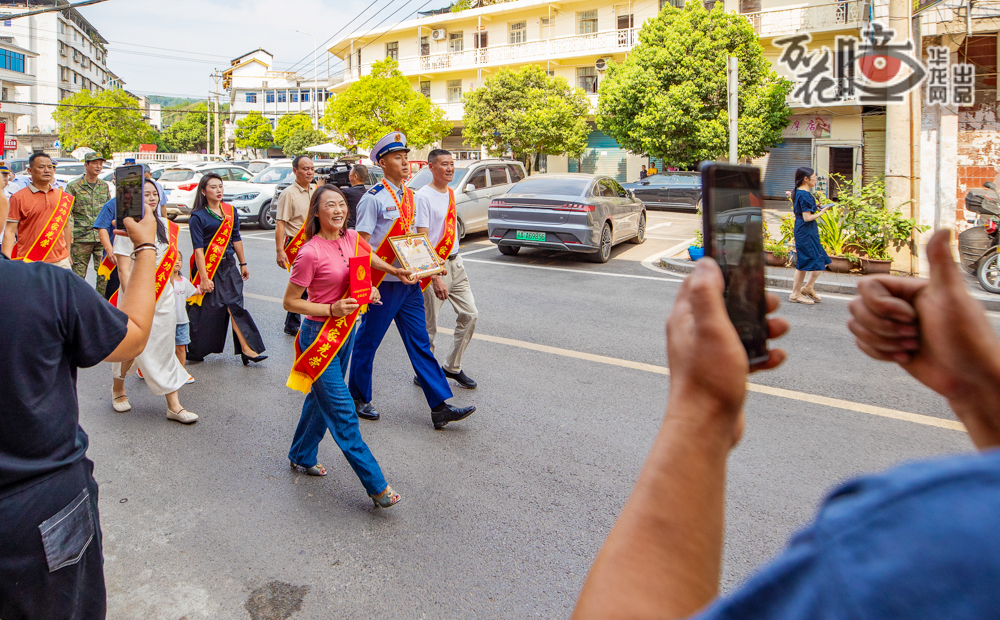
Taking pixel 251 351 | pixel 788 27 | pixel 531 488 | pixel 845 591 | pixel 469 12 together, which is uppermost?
pixel 469 12

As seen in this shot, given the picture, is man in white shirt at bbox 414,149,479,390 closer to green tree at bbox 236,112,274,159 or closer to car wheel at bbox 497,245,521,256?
car wheel at bbox 497,245,521,256

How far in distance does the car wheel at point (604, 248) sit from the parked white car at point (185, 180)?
33.0ft

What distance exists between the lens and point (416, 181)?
15.2 m

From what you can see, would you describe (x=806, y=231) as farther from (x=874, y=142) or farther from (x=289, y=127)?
(x=289, y=127)

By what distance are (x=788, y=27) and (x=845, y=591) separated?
3141 cm

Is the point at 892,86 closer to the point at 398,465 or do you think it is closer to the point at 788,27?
the point at 398,465

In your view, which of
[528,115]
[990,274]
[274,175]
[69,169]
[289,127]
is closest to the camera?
[990,274]

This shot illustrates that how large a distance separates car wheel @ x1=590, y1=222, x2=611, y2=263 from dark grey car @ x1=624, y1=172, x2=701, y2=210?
9.95 meters

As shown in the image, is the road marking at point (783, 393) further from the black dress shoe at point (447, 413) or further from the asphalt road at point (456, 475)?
the black dress shoe at point (447, 413)

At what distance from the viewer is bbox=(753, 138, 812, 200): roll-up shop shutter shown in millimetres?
28328

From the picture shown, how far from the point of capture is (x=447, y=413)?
483 cm

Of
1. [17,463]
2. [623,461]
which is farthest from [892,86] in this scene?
[17,463]

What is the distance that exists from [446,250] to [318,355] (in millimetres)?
2053

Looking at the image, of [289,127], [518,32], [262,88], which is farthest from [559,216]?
[262,88]
